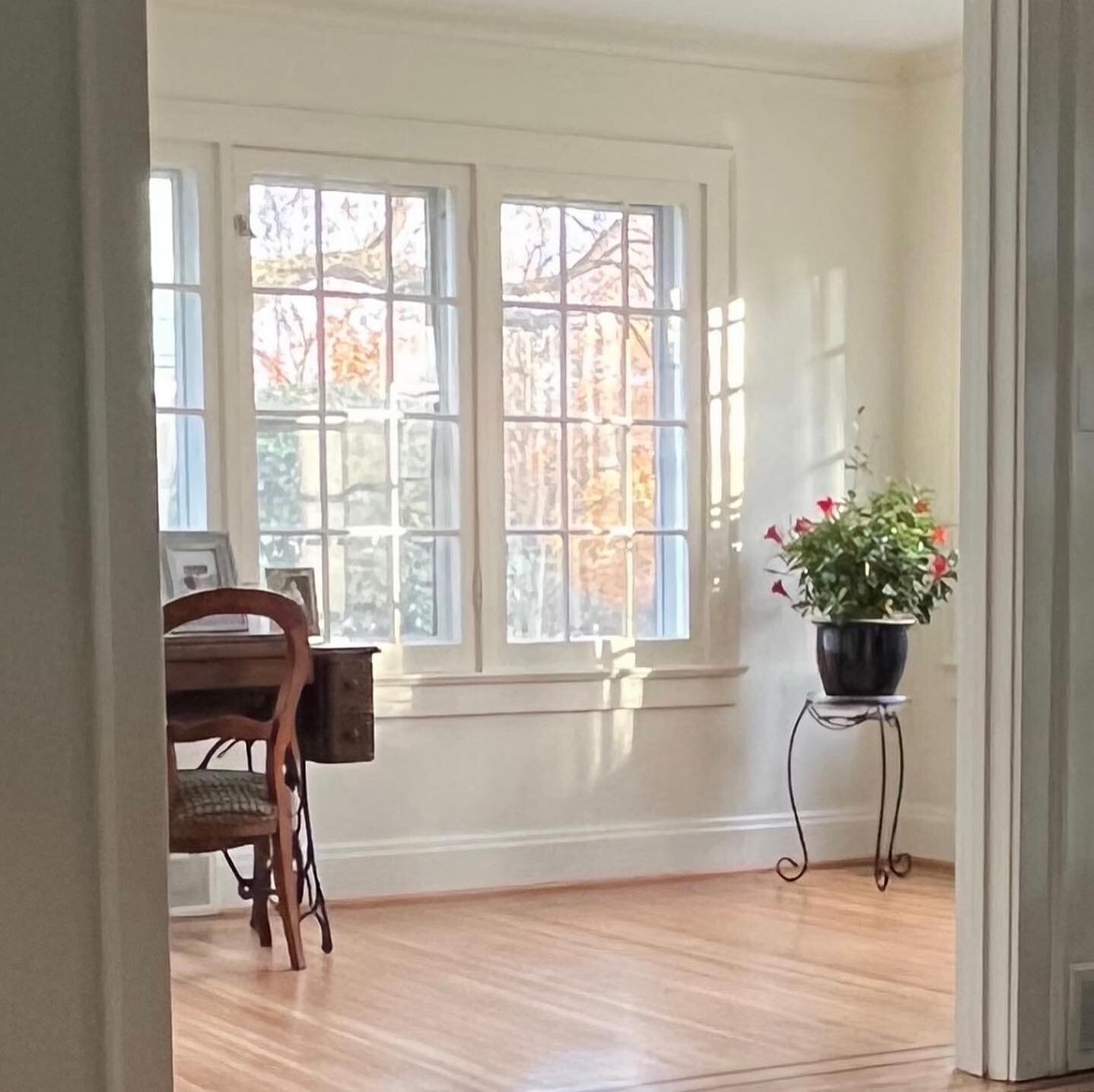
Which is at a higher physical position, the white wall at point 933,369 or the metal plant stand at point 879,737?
the white wall at point 933,369

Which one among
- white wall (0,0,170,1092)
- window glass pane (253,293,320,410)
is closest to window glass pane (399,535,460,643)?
window glass pane (253,293,320,410)

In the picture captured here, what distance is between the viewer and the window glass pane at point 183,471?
5105 millimetres

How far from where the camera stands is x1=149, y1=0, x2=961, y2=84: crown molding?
5227mm

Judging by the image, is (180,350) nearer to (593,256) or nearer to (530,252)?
(530,252)

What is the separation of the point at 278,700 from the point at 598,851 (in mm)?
1569

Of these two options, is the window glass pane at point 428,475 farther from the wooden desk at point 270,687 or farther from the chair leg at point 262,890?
the chair leg at point 262,890

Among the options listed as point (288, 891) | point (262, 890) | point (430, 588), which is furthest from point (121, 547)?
point (430, 588)

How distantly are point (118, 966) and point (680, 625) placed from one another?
3652 millimetres

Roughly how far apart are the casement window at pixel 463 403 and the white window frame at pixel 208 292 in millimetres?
11

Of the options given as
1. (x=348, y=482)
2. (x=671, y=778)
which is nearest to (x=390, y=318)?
(x=348, y=482)

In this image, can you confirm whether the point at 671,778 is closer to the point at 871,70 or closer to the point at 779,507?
the point at 779,507

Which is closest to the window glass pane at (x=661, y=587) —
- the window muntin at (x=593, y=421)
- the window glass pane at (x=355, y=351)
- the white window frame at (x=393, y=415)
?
the window muntin at (x=593, y=421)

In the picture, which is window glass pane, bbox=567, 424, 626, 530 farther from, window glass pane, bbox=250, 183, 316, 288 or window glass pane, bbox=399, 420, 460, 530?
window glass pane, bbox=250, 183, 316, 288

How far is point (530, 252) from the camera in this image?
5.62 meters
